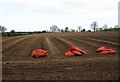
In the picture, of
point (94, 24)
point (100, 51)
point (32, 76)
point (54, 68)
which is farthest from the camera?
point (94, 24)

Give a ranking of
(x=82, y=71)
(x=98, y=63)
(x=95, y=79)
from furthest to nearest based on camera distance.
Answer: (x=98, y=63), (x=82, y=71), (x=95, y=79)

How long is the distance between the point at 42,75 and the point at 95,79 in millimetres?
2194

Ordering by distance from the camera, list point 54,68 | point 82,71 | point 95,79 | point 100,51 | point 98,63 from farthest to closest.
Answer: point 100,51 → point 98,63 → point 54,68 → point 82,71 → point 95,79

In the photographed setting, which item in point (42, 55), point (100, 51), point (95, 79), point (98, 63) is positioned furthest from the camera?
point (100, 51)

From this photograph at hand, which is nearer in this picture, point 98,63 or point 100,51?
point 98,63

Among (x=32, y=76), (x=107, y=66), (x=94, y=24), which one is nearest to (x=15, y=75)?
(x=32, y=76)

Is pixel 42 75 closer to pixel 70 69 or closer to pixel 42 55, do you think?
pixel 70 69

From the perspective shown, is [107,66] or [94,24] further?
[94,24]

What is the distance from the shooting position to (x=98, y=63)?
14047mm

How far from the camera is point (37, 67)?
13320mm

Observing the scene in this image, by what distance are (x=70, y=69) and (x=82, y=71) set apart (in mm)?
747

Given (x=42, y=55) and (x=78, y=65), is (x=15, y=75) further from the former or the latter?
(x=42, y=55)

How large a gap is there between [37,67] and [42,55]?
4349 mm

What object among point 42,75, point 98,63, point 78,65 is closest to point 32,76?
point 42,75
